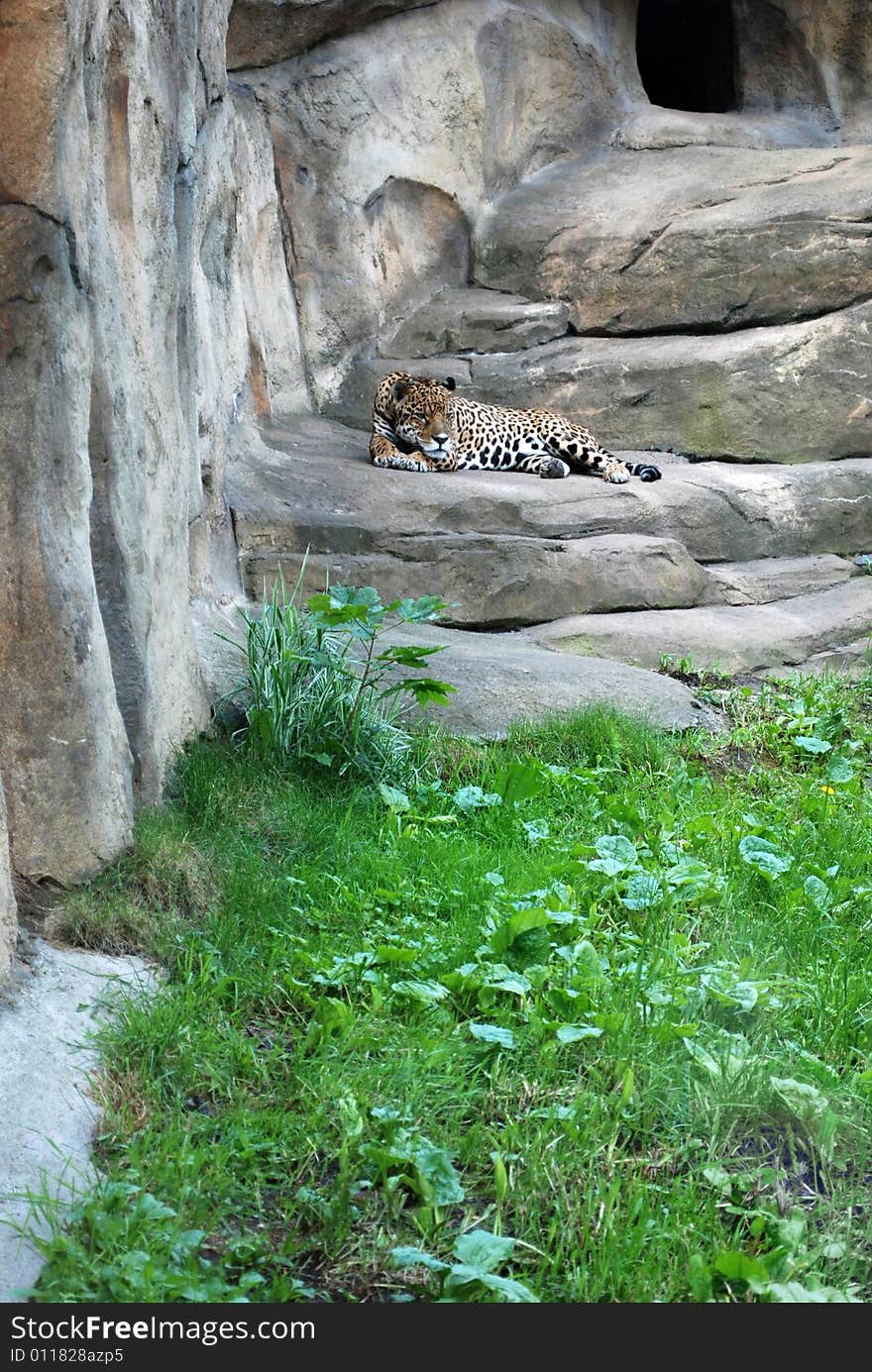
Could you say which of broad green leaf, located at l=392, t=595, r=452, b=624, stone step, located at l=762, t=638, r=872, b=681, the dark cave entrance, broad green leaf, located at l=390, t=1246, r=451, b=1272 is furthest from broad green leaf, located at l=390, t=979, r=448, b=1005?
the dark cave entrance

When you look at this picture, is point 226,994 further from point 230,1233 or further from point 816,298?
point 816,298

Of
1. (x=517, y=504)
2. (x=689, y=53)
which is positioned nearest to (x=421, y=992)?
(x=517, y=504)

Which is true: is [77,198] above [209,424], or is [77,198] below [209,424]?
above

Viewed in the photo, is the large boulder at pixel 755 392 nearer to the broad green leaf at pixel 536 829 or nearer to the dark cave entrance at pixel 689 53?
the dark cave entrance at pixel 689 53

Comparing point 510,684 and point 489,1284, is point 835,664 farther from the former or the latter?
point 489,1284

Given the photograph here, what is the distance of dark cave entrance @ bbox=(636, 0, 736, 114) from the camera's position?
15078 mm

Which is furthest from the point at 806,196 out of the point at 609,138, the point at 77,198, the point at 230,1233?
the point at 230,1233

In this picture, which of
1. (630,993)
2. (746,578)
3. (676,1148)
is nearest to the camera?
(676,1148)

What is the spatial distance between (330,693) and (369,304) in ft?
23.1

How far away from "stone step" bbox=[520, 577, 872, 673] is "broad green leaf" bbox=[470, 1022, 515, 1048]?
14.7ft

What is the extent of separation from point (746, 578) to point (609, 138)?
5.92m

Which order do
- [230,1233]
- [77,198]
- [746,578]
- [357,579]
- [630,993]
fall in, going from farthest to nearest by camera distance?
1. [746,578]
2. [357,579]
3. [77,198]
4. [630,993]
5. [230,1233]

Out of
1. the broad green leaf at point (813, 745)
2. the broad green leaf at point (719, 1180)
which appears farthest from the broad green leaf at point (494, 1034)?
the broad green leaf at point (813, 745)

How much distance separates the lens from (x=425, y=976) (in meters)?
3.86
